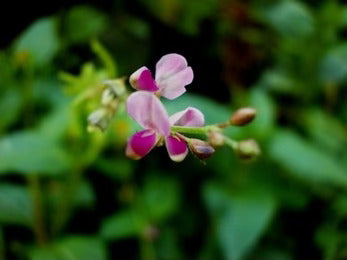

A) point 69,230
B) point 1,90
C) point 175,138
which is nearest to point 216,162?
point 69,230

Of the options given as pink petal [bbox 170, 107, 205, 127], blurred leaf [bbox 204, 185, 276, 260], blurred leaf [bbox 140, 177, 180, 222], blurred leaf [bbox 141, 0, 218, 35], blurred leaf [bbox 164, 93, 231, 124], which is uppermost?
pink petal [bbox 170, 107, 205, 127]

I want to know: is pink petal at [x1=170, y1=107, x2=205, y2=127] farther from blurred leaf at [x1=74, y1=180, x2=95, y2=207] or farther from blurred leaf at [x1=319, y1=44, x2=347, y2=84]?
blurred leaf at [x1=319, y1=44, x2=347, y2=84]

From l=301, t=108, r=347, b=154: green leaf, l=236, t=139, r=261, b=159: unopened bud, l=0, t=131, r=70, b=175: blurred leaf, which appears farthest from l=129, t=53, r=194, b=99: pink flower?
l=301, t=108, r=347, b=154: green leaf

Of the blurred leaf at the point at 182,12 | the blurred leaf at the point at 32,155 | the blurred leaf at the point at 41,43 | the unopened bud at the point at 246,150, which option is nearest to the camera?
the unopened bud at the point at 246,150

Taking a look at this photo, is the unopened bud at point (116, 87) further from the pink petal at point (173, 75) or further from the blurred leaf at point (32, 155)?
the blurred leaf at point (32, 155)

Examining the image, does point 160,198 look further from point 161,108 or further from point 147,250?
point 161,108

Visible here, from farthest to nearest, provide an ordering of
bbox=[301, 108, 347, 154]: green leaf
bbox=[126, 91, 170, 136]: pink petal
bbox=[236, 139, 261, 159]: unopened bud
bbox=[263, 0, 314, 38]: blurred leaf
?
bbox=[263, 0, 314, 38]: blurred leaf < bbox=[301, 108, 347, 154]: green leaf < bbox=[236, 139, 261, 159]: unopened bud < bbox=[126, 91, 170, 136]: pink petal

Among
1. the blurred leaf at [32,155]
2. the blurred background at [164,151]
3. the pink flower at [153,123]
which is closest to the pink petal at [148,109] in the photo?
the pink flower at [153,123]
